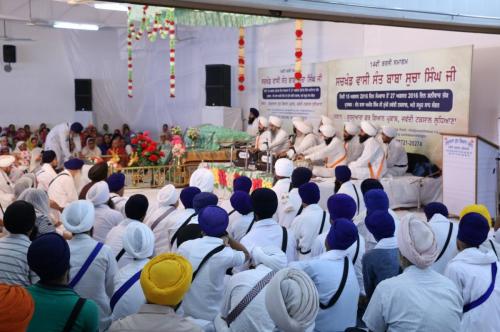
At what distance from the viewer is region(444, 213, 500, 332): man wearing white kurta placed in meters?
2.81

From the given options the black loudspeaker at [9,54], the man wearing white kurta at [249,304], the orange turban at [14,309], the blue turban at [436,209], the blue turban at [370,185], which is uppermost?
the black loudspeaker at [9,54]

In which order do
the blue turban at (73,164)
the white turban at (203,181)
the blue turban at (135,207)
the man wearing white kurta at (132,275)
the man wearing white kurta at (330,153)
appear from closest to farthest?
the man wearing white kurta at (132,275) → the blue turban at (135,207) → the white turban at (203,181) → the blue turban at (73,164) → the man wearing white kurta at (330,153)

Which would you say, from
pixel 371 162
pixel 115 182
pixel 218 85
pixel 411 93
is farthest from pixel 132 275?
pixel 218 85

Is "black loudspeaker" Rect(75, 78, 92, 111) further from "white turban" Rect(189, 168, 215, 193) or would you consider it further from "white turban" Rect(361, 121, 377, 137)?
"white turban" Rect(189, 168, 215, 193)

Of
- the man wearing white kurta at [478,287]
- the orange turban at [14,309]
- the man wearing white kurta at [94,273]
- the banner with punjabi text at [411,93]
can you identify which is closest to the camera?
the orange turban at [14,309]

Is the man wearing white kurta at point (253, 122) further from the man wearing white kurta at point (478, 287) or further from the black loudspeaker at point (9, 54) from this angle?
the man wearing white kurta at point (478, 287)

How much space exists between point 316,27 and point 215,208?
29.7 feet

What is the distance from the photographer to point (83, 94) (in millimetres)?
15820

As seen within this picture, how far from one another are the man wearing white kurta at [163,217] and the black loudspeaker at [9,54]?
1222 centimetres

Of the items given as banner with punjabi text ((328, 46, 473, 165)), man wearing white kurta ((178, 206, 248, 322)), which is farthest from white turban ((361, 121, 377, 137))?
Result: man wearing white kurta ((178, 206, 248, 322))

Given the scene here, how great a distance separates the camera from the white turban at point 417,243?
2.50 metres

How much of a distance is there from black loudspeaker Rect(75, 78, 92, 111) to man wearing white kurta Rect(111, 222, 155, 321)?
13580mm

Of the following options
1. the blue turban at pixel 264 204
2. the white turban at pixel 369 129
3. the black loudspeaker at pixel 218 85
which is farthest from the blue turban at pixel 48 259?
the black loudspeaker at pixel 218 85

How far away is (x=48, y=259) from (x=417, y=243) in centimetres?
156
